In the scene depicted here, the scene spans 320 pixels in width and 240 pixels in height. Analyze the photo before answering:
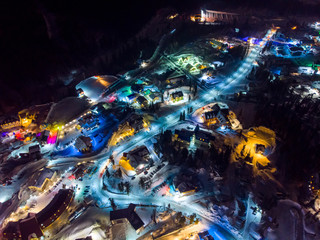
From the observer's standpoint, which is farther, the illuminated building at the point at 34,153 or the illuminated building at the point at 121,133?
the illuminated building at the point at 121,133

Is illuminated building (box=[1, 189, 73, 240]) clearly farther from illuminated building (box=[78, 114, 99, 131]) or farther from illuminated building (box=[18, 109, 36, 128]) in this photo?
illuminated building (box=[18, 109, 36, 128])

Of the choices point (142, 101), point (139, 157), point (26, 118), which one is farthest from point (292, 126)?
point (26, 118)

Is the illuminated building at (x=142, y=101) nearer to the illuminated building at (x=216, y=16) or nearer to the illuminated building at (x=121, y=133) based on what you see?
the illuminated building at (x=121, y=133)

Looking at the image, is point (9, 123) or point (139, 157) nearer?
point (139, 157)

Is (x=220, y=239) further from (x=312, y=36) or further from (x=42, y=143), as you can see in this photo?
(x=312, y=36)

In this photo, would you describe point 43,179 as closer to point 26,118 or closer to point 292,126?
point 26,118

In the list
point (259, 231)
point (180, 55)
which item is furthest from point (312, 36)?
point (259, 231)

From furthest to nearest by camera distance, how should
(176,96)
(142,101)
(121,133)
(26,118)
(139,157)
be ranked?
(176,96), (142,101), (26,118), (121,133), (139,157)

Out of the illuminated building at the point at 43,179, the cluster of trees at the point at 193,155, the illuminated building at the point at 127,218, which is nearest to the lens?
the illuminated building at the point at 127,218

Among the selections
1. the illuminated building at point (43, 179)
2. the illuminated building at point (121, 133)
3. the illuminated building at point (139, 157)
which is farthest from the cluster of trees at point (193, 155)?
the illuminated building at point (43, 179)

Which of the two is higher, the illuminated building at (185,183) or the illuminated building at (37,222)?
the illuminated building at (185,183)
